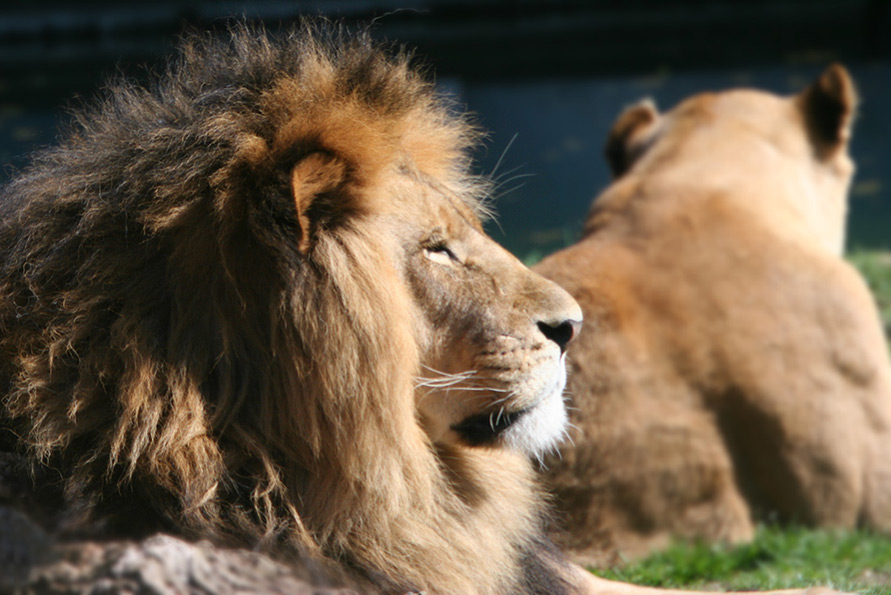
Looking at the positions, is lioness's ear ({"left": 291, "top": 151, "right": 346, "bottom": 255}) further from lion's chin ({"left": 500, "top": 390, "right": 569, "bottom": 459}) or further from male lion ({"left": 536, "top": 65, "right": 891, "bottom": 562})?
male lion ({"left": 536, "top": 65, "right": 891, "bottom": 562})

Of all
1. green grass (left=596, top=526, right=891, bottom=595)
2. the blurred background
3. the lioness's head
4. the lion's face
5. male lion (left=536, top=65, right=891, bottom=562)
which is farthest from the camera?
the blurred background

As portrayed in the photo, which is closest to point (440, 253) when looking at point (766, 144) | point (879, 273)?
point (766, 144)

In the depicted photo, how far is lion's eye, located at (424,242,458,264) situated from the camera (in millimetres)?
2709

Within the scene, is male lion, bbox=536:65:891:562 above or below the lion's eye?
Answer: below

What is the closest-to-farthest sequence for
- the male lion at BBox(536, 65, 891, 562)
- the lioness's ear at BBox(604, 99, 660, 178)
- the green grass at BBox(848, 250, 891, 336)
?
the male lion at BBox(536, 65, 891, 562), the lioness's ear at BBox(604, 99, 660, 178), the green grass at BBox(848, 250, 891, 336)

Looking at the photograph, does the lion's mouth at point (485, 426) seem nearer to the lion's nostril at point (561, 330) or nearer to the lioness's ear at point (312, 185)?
the lion's nostril at point (561, 330)

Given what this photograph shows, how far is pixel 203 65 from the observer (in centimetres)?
276

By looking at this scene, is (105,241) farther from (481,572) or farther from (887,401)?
(887,401)

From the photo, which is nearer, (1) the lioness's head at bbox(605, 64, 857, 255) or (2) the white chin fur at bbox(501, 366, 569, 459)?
(2) the white chin fur at bbox(501, 366, 569, 459)

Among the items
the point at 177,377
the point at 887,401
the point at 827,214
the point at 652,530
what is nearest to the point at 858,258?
the point at 827,214

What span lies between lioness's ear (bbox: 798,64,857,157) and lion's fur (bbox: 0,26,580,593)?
11.3 ft

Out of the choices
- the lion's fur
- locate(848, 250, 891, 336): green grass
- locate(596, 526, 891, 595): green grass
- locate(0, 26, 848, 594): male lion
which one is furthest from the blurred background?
the lion's fur

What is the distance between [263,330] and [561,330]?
756 mm

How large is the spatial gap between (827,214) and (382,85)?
3.46 meters
